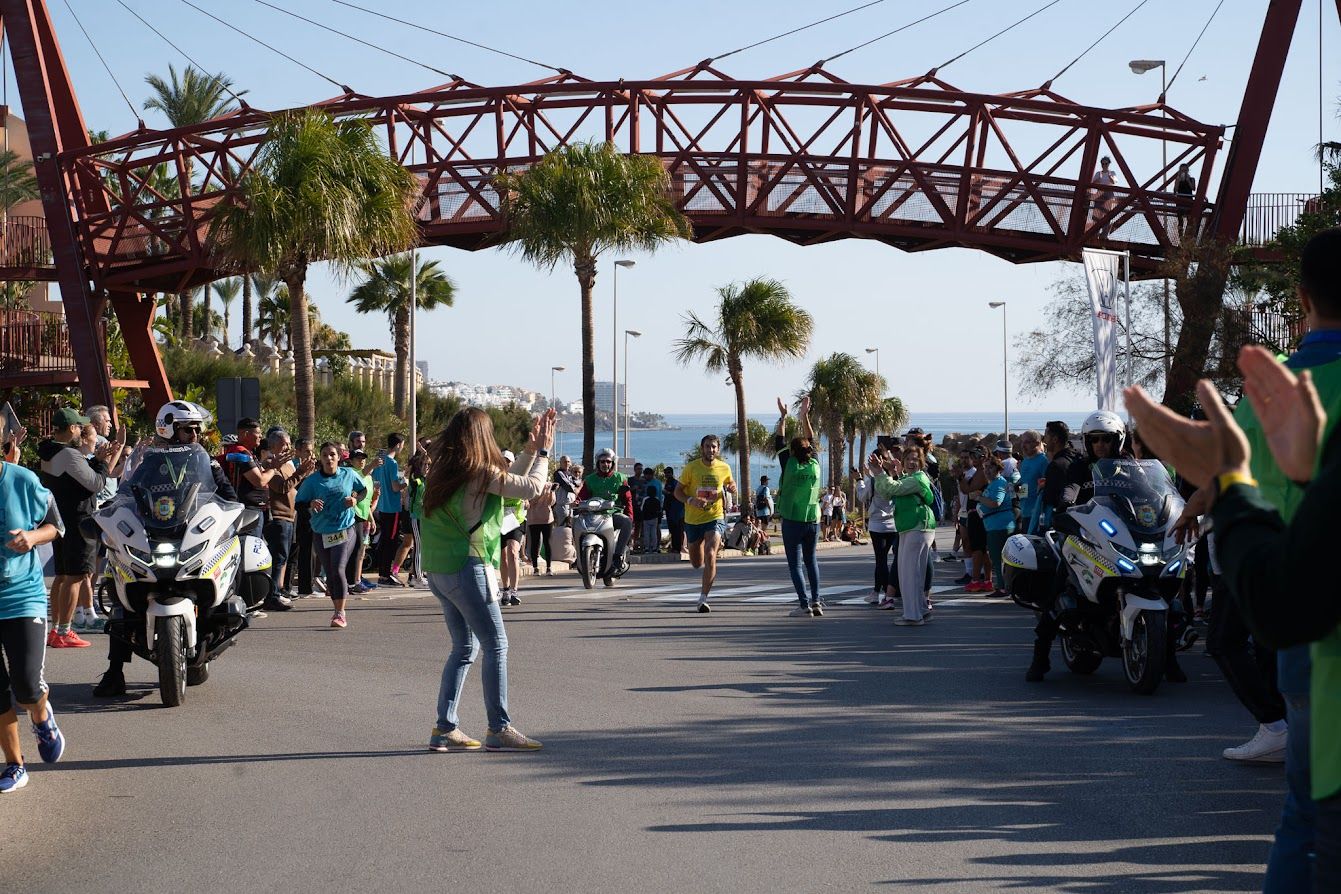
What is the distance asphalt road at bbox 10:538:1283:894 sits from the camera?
5.78 m

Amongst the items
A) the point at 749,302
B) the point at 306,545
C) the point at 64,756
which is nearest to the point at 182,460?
the point at 64,756

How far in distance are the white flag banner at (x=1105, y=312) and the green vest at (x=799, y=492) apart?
7780 millimetres

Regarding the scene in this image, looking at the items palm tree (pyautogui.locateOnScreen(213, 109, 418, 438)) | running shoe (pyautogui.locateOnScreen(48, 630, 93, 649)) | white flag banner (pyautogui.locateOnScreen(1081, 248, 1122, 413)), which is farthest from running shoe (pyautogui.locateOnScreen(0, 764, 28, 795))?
palm tree (pyautogui.locateOnScreen(213, 109, 418, 438))

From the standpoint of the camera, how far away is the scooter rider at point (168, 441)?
10.1m

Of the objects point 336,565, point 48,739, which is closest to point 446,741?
point 48,739

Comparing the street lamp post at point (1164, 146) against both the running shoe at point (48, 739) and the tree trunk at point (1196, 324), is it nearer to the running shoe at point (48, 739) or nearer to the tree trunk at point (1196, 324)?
the tree trunk at point (1196, 324)

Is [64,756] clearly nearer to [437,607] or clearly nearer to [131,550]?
[131,550]

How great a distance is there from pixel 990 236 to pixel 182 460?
2546cm

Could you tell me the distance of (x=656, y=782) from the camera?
7355 millimetres

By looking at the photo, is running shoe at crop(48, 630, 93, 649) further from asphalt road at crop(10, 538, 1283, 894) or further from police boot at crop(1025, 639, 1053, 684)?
police boot at crop(1025, 639, 1053, 684)

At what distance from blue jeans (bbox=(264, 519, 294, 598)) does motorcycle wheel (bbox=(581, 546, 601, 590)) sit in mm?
4283

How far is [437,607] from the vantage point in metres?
16.5

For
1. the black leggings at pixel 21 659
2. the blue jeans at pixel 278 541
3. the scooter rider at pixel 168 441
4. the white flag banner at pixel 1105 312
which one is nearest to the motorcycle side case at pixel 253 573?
the scooter rider at pixel 168 441

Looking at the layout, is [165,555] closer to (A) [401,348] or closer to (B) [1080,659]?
(B) [1080,659]
